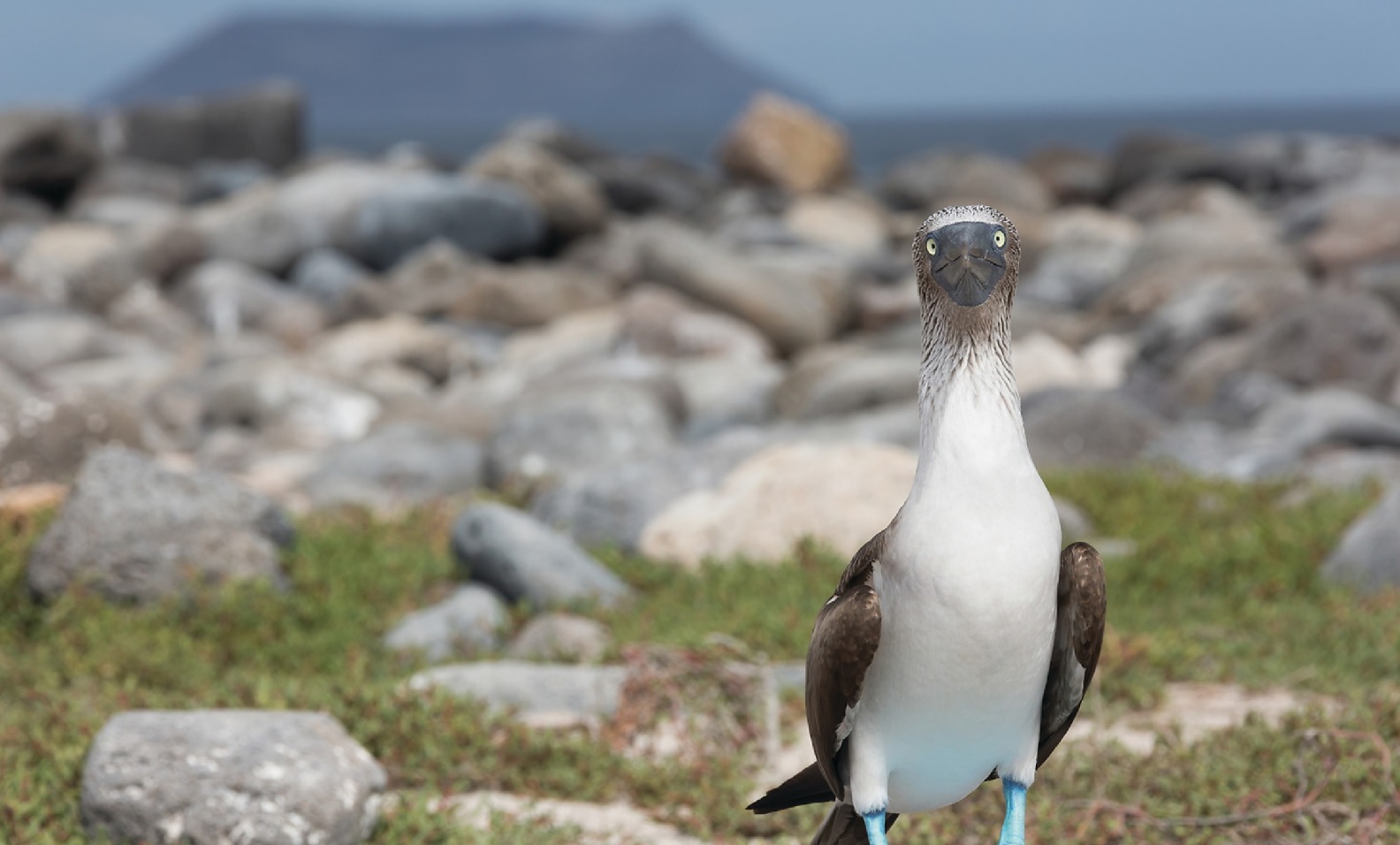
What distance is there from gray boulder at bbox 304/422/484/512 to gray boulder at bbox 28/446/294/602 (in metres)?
3.35

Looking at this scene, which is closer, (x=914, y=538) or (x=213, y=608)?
(x=914, y=538)

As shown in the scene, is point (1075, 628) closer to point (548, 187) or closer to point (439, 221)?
point (439, 221)

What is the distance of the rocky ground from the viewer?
25.1ft

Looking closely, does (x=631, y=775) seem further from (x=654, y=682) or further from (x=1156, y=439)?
(x=1156, y=439)

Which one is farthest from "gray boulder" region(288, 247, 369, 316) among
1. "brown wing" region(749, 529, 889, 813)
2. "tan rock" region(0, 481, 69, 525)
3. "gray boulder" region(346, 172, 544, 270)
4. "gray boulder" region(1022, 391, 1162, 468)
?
"brown wing" region(749, 529, 889, 813)

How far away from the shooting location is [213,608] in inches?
298

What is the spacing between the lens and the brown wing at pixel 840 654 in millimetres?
3432

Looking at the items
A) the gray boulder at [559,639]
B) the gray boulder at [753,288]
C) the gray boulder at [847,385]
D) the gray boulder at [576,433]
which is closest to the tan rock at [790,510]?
the gray boulder at [559,639]

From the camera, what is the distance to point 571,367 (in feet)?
53.3

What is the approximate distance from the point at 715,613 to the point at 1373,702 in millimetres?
2978

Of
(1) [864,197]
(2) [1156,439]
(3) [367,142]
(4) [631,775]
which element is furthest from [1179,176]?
(3) [367,142]

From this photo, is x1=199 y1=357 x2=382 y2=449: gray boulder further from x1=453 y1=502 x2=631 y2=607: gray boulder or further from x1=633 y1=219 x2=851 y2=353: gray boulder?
x1=453 y1=502 x2=631 y2=607: gray boulder

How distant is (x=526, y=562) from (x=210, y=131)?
34.0m

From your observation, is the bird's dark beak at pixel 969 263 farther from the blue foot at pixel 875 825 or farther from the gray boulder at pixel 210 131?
the gray boulder at pixel 210 131
